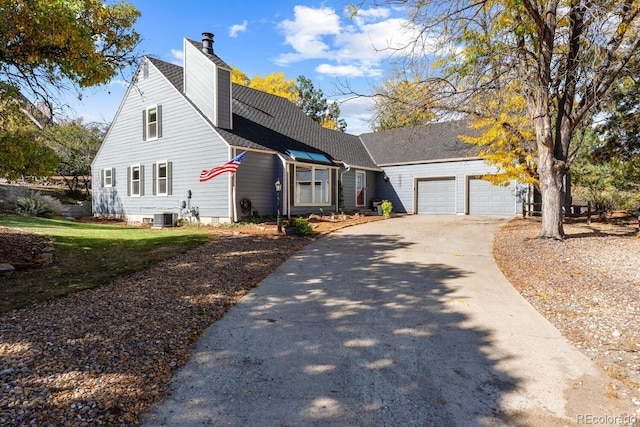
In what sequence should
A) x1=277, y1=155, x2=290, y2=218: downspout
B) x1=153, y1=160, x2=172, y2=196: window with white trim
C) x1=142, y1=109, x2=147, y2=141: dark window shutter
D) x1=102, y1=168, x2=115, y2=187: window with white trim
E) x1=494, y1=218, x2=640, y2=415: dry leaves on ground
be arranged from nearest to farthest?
1. x1=494, y1=218, x2=640, y2=415: dry leaves on ground
2. x1=277, y1=155, x2=290, y2=218: downspout
3. x1=153, y1=160, x2=172, y2=196: window with white trim
4. x1=142, y1=109, x2=147, y2=141: dark window shutter
5. x1=102, y1=168, x2=115, y2=187: window with white trim

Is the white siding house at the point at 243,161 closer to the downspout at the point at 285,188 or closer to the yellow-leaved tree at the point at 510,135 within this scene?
the downspout at the point at 285,188

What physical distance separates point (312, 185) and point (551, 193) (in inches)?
380

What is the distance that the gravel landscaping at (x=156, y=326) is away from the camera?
2.76 meters

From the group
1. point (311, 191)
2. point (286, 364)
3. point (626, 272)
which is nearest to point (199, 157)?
point (311, 191)

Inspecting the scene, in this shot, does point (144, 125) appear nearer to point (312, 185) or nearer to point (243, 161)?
point (243, 161)

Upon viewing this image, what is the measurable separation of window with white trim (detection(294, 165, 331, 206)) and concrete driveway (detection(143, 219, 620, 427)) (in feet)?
35.0

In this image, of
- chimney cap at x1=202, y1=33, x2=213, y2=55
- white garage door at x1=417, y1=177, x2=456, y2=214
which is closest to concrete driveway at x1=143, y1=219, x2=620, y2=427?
chimney cap at x1=202, y1=33, x2=213, y2=55

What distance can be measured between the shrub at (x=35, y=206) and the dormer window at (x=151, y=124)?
5779 mm

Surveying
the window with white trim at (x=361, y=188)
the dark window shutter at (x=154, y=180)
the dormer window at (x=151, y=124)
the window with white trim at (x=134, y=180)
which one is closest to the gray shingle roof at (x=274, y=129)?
the window with white trim at (x=361, y=188)

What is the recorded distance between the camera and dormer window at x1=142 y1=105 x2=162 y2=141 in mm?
16469

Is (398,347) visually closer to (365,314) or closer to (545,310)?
(365,314)

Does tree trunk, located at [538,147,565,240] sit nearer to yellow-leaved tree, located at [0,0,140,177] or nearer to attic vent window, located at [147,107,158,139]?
yellow-leaved tree, located at [0,0,140,177]

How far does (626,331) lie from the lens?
4184 mm

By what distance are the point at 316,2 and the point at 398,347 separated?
784cm
